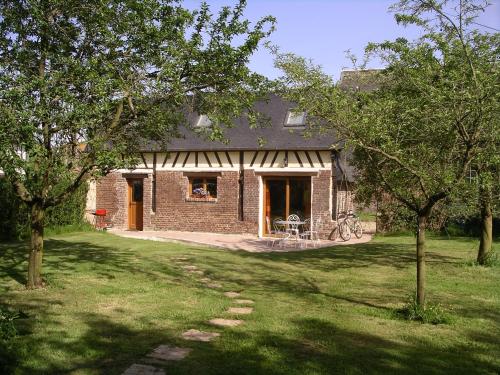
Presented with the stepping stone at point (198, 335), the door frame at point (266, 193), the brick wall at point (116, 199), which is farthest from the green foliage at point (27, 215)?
the stepping stone at point (198, 335)

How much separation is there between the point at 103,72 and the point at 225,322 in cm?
401

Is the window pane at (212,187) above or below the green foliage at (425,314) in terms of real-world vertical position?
above

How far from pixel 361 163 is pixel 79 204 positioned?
1243cm

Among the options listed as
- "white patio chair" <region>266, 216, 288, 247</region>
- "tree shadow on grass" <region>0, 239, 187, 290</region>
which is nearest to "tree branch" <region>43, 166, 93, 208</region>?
"tree shadow on grass" <region>0, 239, 187, 290</region>

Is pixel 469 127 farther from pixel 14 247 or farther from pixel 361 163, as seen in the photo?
pixel 14 247

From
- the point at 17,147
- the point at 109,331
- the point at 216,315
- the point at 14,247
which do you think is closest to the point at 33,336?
the point at 109,331

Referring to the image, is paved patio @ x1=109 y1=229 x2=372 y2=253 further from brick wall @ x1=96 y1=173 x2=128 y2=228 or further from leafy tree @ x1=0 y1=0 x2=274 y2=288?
leafy tree @ x1=0 y1=0 x2=274 y2=288

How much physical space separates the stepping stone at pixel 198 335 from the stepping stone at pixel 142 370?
37.5 inches

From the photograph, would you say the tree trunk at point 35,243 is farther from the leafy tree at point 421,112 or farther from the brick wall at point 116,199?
the brick wall at point 116,199

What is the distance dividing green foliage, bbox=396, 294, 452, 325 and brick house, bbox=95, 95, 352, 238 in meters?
10.4

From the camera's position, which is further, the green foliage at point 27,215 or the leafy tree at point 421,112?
the green foliage at point 27,215

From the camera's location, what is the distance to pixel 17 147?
697 centimetres

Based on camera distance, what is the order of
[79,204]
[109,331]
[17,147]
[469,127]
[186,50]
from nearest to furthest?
[109,331] < [469,127] < [17,147] < [186,50] < [79,204]

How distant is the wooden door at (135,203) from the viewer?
66.4ft
